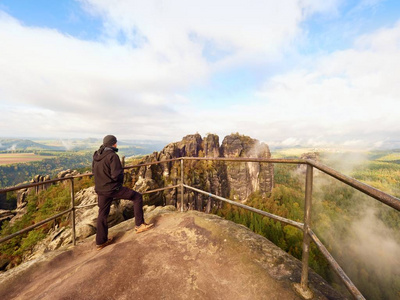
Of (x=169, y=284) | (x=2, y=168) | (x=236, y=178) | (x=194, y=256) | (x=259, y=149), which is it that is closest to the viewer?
(x=169, y=284)

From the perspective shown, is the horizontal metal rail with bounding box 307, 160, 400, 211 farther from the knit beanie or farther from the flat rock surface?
the knit beanie

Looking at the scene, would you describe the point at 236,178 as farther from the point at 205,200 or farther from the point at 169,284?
the point at 169,284

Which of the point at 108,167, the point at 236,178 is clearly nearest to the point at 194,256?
the point at 108,167

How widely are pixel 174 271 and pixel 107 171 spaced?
2404 mm

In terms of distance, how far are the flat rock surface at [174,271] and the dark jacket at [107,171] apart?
119 centimetres

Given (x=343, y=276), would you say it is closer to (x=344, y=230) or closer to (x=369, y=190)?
(x=369, y=190)

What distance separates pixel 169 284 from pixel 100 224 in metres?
2.23

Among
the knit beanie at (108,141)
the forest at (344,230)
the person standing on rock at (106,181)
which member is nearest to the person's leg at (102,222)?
the person standing on rock at (106,181)

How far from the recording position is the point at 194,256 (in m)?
3.14

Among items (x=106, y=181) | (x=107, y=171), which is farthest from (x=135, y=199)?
(x=107, y=171)

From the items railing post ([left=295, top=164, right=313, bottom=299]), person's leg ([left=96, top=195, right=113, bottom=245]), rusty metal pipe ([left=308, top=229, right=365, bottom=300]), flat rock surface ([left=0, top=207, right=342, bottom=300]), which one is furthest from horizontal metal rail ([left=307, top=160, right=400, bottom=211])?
person's leg ([left=96, top=195, right=113, bottom=245])

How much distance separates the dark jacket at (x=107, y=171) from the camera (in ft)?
13.0

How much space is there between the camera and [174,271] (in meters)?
2.82

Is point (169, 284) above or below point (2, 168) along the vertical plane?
above
